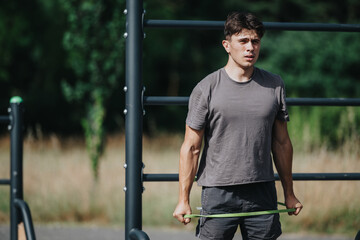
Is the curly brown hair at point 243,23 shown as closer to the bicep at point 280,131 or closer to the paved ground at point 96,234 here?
the bicep at point 280,131

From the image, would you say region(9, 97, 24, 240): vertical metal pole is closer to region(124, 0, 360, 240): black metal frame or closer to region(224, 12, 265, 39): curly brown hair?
region(124, 0, 360, 240): black metal frame

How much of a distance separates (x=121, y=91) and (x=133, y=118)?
1824 centimetres

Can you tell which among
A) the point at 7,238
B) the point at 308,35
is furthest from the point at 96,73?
the point at 308,35

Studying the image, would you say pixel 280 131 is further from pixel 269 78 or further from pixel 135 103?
pixel 135 103

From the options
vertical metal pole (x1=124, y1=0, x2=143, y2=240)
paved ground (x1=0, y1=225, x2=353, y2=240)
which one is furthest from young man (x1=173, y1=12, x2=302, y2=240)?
paved ground (x1=0, y1=225, x2=353, y2=240)

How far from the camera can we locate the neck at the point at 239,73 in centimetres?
206

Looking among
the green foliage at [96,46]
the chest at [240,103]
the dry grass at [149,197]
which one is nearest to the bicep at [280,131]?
the chest at [240,103]

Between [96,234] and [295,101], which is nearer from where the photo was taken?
[295,101]

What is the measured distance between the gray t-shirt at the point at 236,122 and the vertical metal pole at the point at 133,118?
28cm

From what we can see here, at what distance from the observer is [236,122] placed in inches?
80.5

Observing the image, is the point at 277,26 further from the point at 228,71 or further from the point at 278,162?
the point at 278,162

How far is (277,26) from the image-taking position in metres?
2.30

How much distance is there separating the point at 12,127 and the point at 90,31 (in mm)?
6532

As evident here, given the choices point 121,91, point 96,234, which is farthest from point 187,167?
point 121,91
